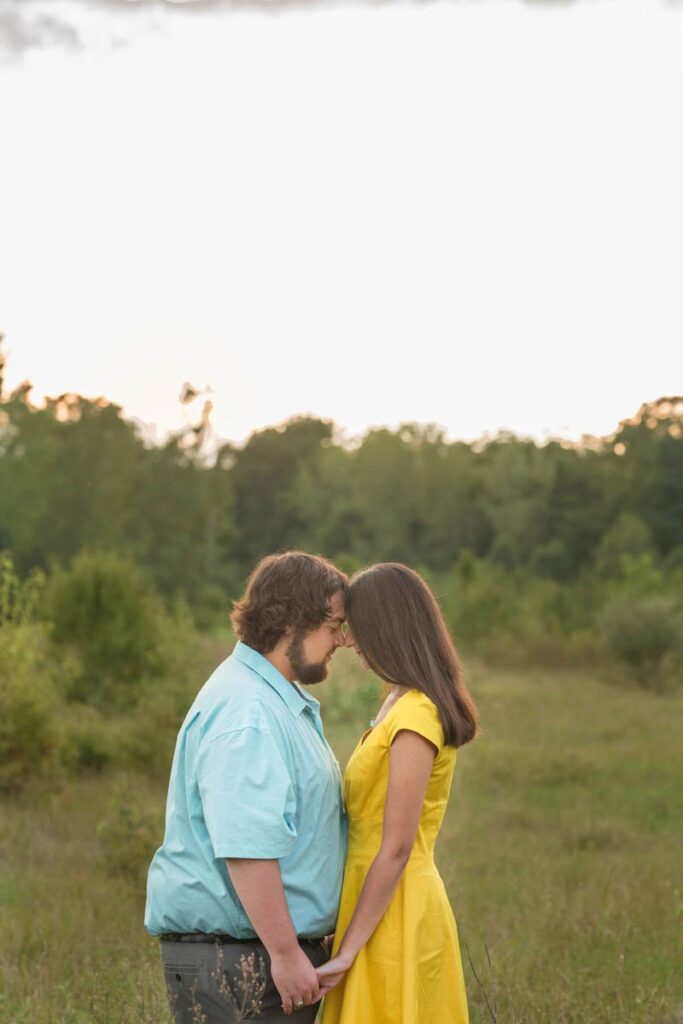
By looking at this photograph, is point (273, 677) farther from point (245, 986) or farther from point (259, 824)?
point (245, 986)

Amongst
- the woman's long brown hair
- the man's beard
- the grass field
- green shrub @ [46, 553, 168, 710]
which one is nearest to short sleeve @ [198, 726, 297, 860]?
the man's beard

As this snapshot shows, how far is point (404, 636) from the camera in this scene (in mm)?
3627

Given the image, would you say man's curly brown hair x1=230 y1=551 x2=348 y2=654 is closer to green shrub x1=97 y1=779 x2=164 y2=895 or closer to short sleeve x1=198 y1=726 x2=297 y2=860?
short sleeve x1=198 y1=726 x2=297 y2=860

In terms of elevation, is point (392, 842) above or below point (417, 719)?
below

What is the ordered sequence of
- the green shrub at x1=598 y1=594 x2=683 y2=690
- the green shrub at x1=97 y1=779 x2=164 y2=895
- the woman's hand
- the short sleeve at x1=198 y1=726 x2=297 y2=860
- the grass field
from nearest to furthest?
1. the short sleeve at x1=198 y1=726 x2=297 y2=860
2. the woman's hand
3. the grass field
4. the green shrub at x1=97 y1=779 x2=164 y2=895
5. the green shrub at x1=598 y1=594 x2=683 y2=690

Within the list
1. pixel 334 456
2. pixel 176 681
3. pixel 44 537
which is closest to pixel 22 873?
pixel 176 681

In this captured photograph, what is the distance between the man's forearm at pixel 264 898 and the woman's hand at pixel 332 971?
0.18 metres

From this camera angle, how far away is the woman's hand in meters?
3.49

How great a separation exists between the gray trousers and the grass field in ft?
3.18

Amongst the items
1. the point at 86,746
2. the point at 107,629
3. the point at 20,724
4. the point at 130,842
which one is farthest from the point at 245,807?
the point at 107,629

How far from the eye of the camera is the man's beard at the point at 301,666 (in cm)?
363

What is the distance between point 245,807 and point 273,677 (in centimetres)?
39

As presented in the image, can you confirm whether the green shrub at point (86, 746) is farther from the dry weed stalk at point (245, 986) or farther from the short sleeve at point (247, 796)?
the short sleeve at point (247, 796)

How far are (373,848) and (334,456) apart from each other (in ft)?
238
